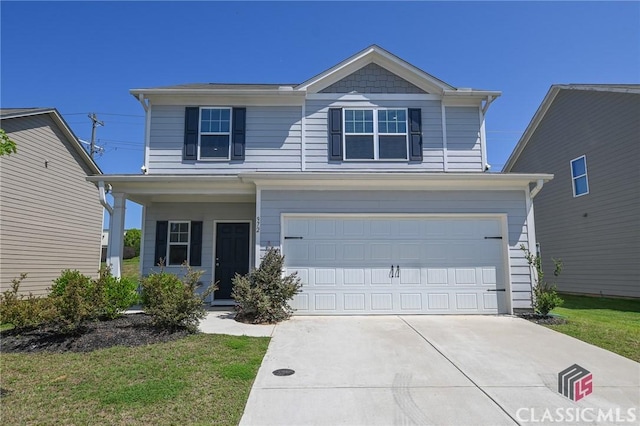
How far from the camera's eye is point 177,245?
10.4 meters

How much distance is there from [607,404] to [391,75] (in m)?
8.92

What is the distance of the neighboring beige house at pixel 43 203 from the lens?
10.6 metres

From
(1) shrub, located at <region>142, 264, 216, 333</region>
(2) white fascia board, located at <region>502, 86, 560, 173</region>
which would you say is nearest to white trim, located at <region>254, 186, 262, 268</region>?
(1) shrub, located at <region>142, 264, 216, 333</region>

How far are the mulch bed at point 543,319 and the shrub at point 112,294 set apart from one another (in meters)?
7.97

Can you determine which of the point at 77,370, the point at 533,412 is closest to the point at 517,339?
the point at 533,412

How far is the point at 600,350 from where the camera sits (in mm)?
5484

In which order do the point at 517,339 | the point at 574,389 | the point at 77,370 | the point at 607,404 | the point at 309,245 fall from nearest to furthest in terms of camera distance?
1. the point at 607,404
2. the point at 574,389
3. the point at 77,370
4. the point at 517,339
5. the point at 309,245

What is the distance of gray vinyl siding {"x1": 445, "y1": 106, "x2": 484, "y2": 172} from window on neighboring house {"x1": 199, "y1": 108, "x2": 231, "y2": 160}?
5939 millimetres

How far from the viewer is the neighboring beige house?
10.6 metres

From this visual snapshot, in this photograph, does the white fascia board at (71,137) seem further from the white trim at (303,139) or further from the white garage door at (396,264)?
the white garage door at (396,264)

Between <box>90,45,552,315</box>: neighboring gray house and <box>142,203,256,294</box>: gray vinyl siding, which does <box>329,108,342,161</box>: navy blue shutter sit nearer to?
<box>90,45,552,315</box>: neighboring gray house

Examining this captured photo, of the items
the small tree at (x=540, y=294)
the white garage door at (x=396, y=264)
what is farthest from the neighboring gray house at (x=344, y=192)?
the small tree at (x=540, y=294)

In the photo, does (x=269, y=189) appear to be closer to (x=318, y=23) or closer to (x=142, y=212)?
(x=142, y=212)

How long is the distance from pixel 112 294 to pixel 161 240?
125 inches
